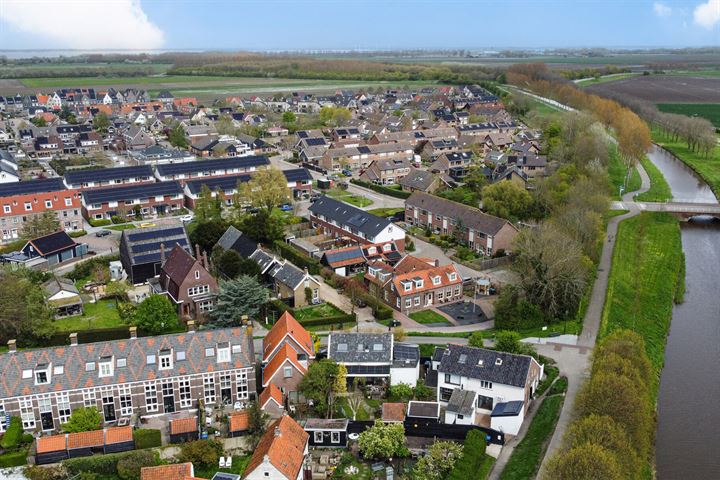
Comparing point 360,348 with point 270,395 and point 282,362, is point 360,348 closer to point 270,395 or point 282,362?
point 282,362

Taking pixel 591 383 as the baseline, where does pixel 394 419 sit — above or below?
below

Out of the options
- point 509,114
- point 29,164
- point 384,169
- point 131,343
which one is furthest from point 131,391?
point 509,114

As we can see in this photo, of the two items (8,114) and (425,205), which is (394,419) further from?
(8,114)

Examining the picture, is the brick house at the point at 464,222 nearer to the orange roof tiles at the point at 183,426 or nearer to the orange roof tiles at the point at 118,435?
the orange roof tiles at the point at 183,426

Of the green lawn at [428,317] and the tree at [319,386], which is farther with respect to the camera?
the green lawn at [428,317]

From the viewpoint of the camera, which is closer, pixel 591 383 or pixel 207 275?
pixel 591 383

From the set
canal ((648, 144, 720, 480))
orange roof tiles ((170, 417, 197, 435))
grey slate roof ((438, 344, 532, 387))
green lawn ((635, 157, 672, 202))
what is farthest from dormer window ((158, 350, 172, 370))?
green lawn ((635, 157, 672, 202))

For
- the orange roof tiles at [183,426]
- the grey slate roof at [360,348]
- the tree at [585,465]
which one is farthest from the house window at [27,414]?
the tree at [585,465]
